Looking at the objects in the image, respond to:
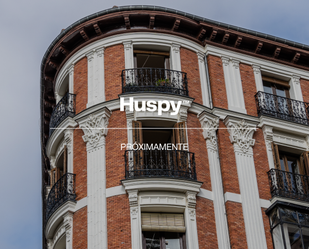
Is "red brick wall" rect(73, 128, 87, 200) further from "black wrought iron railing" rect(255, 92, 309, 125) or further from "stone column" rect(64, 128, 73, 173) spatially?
"black wrought iron railing" rect(255, 92, 309, 125)

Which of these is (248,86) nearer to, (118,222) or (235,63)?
(235,63)

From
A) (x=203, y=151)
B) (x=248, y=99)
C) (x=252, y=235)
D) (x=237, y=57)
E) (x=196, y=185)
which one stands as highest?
(x=237, y=57)

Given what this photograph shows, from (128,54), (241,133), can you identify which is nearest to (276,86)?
(241,133)

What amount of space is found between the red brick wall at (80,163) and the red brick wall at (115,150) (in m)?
1.05

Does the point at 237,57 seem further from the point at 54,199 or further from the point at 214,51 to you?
the point at 54,199

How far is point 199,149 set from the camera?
2403cm

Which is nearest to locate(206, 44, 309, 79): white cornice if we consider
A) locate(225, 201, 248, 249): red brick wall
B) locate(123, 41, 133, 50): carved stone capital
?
locate(123, 41, 133, 50): carved stone capital

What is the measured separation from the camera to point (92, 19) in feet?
88.6

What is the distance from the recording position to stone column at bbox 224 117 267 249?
22578 millimetres

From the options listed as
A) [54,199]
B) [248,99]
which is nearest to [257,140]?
[248,99]

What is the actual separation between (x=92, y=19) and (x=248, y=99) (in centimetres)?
772

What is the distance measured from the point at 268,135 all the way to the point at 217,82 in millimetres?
3196

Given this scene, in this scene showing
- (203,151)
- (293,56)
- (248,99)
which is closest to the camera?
(203,151)

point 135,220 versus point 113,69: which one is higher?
point 113,69
